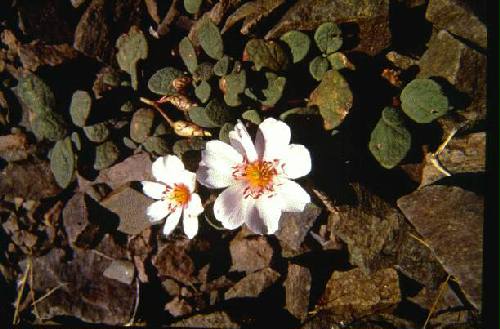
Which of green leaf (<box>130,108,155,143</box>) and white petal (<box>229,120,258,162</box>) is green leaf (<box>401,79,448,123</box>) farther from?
green leaf (<box>130,108,155,143</box>)

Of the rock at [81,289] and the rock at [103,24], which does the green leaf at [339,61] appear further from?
the rock at [81,289]

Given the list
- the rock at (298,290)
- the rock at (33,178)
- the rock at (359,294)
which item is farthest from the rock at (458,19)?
the rock at (33,178)

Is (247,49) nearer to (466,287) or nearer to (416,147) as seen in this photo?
(416,147)

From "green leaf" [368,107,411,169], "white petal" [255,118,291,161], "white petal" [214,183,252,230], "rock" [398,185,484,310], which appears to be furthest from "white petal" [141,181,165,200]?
"rock" [398,185,484,310]

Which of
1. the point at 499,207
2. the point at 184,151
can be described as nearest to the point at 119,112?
the point at 184,151

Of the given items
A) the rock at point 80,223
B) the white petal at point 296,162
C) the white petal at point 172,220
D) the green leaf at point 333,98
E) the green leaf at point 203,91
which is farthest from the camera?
the rock at point 80,223
